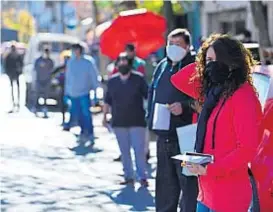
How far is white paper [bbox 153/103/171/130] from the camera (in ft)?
23.6

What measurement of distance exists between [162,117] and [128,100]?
2680 millimetres

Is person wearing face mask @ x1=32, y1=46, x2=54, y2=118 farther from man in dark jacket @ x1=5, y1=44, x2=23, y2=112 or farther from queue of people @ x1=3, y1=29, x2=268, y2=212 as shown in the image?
queue of people @ x1=3, y1=29, x2=268, y2=212

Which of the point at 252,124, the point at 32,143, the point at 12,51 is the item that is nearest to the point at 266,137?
the point at 252,124

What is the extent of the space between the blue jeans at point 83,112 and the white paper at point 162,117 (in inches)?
308

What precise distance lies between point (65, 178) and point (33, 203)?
1.80 metres

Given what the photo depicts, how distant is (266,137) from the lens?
453cm

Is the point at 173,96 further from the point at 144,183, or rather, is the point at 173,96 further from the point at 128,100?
the point at 144,183

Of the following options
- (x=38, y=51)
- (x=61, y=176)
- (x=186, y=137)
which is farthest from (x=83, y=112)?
(x=38, y=51)

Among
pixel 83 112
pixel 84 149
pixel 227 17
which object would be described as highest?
pixel 227 17

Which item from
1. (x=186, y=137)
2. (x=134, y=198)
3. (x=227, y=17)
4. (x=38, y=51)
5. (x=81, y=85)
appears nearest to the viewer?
(x=186, y=137)

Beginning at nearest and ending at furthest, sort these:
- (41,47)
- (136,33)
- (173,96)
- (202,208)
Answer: (202,208)
(173,96)
(136,33)
(41,47)

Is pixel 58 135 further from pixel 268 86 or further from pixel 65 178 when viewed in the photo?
pixel 268 86

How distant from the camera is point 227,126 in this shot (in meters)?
4.64

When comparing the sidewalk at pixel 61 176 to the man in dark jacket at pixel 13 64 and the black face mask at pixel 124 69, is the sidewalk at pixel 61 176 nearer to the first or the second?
the black face mask at pixel 124 69
